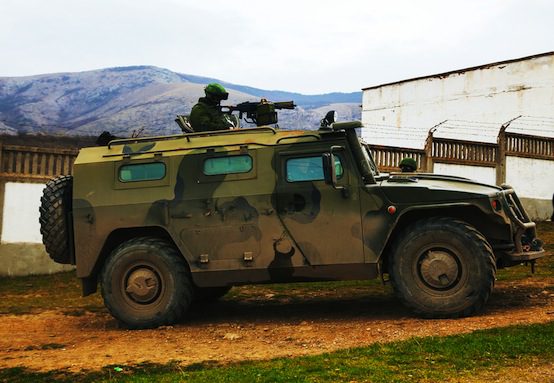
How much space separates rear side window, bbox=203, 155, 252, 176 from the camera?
7.95 m

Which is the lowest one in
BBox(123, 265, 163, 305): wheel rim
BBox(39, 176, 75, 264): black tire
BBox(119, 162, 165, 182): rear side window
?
BBox(123, 265, 163, 305): wheel rim

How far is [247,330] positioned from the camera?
7.79 metres

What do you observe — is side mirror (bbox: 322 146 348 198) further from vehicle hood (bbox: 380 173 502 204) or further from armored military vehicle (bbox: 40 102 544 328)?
vehicle hood (bbox: 380 173 502 204)

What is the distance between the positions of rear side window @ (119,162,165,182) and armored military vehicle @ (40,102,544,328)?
0.05 ft

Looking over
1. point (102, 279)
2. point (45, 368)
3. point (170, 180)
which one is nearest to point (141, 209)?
point (170, 180)

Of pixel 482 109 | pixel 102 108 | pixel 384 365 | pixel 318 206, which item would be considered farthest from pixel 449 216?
pixel 102 108

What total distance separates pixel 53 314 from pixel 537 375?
23.0 feet

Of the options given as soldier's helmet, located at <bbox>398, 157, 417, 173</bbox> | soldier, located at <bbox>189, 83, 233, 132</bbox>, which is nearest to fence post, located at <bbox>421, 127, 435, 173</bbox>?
soldier's helmet, located at <bbox>398, 157, 417, 173</bbox>

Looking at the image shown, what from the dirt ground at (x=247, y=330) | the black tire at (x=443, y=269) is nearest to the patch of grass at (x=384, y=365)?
the dirt ground at (x=247, y=330)

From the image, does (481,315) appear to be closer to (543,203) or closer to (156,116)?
(543,203)

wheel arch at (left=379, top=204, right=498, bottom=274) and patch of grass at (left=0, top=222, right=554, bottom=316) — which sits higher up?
wheel arch at (left=379, top=204, right=498, bottom=274)

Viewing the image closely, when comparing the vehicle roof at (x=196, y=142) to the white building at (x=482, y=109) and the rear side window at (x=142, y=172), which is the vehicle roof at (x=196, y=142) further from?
the white building at (x=482, y=109)

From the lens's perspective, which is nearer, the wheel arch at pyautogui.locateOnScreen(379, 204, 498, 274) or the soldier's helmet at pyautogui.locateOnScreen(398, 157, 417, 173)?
the wheel arch at pyautogui.locateOnScreen(379, 204, 498, 274)

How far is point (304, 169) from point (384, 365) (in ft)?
9.50
